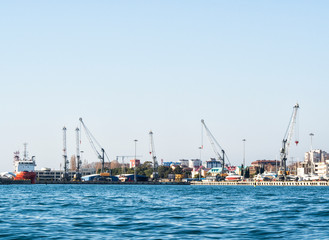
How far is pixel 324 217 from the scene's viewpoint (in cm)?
5150

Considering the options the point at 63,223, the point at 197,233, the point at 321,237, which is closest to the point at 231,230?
the point at 197,233

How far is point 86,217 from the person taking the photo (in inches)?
2018

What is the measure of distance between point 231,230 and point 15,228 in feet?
49.2

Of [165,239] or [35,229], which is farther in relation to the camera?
[35,229]

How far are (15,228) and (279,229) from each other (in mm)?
18470

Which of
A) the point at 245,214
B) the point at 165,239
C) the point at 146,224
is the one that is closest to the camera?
the point at 165,239

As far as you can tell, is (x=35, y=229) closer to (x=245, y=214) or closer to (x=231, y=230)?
(x=231, y=230)

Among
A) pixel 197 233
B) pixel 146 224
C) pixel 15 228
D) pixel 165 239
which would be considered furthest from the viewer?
pixel 146 224

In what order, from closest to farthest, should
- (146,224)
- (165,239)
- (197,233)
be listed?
(165,239)
(197,233)
(146,224)

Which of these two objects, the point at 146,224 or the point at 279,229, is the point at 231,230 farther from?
the point at 146,224

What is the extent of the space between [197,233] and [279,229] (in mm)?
6622

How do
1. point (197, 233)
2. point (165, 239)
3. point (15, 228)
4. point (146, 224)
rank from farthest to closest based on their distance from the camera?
point (146, 224), point (15, 228), point (197, 233), point (165, 239)

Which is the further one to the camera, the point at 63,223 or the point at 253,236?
the point at 63,223

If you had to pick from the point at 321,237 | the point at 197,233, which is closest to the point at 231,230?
the point at 197,233
